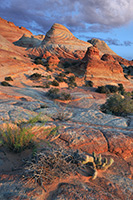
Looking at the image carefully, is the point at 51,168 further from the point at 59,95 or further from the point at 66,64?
the point at 66,64

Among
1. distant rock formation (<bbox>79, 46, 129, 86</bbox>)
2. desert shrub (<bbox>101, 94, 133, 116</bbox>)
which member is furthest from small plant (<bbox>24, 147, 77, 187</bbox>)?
distant rock formation (<bbox>79, 46, 129, 86</bbox>)

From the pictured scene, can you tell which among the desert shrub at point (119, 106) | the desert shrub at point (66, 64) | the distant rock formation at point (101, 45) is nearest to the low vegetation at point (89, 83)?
the desert shrub at point (66, 64)

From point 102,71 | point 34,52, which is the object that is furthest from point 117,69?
point 34,52

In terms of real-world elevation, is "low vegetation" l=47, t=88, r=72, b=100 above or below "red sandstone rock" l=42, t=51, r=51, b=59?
below

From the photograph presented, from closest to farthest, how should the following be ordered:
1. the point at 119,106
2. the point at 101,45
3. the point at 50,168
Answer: the point at 50,168 → the point at 119,106 → the point at 101,45

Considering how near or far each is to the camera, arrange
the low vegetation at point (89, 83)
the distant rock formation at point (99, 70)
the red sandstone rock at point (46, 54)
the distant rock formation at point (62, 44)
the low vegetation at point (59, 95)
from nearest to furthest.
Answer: the low vegetation at point (59, 95) < the low vegetation at point (89, 83) < the distant rock formation at point (99, 70) < the red sandstone rock at point (46, 54) < the distant rock formation at point (62, 44)

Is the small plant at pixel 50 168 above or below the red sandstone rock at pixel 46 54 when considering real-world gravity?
below

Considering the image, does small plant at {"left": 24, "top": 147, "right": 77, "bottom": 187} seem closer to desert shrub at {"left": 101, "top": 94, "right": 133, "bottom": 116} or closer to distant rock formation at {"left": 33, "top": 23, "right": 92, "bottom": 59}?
desert shrub at {"left": 101, "top": 94, "right": 133, "bottom": 116}

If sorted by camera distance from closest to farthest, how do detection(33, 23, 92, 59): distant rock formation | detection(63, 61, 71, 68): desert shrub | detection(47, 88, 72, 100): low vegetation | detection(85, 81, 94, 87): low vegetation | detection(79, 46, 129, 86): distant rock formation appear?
detection(47, 88, 72, 100): low vegetation < detection(85, 81, 94, 87): low vegetation < detection(79, 46, 129, 86): distant rock formation < detection(63, 61, 71, 68): desert shrub < detection(33, 23, 92, 59): distant rock formation

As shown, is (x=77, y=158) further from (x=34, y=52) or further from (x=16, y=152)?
(x=34, y=52)

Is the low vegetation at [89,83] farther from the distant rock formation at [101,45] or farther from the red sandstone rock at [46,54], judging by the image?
the distant rock formation at [101,45]

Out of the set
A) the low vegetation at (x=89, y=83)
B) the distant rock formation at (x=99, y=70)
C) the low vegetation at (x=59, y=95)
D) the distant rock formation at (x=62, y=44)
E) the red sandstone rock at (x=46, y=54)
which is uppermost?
the distant rock formation at (x=62, y=44)

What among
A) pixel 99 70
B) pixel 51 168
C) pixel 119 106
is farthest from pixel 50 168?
pixel 99 70

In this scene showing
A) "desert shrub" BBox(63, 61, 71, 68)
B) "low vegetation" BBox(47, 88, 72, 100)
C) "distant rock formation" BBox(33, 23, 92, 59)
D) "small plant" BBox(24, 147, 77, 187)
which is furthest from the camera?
"distant rock formation" BBox(33, 23, 92, 59)
